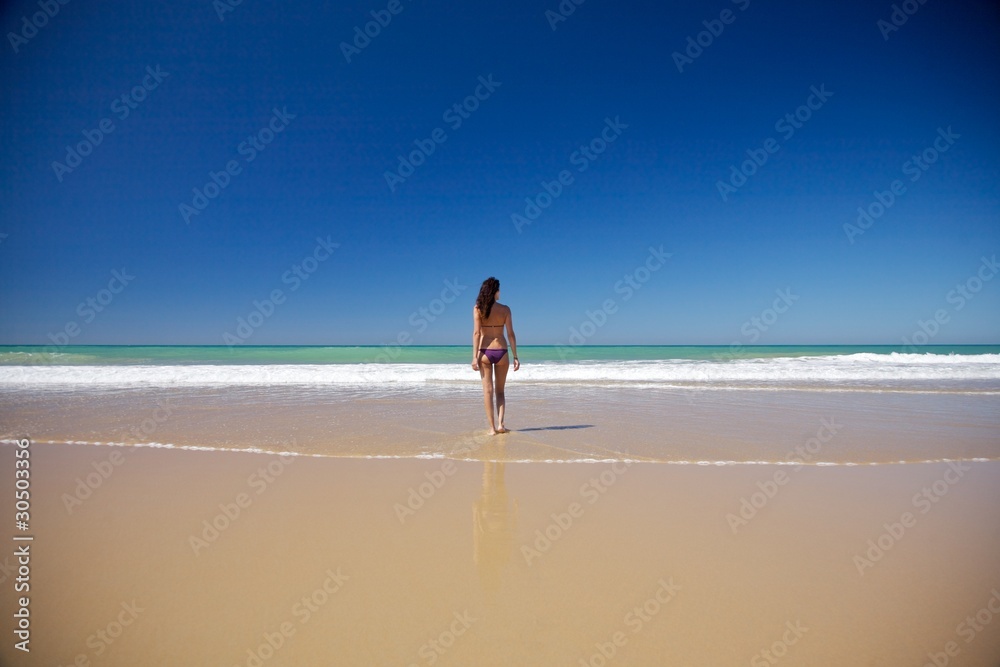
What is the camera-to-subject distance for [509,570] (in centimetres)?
249

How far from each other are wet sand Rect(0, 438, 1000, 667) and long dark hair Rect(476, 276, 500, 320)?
2.52 metres

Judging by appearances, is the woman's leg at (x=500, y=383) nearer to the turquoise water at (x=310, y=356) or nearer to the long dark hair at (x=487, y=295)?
the long dark hair at (x=487, y=295)

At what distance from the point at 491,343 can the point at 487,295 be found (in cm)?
64

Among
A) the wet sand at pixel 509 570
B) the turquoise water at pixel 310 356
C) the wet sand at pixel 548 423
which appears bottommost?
the wet sand at pixel 509 570

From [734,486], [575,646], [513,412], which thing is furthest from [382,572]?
[513,412]

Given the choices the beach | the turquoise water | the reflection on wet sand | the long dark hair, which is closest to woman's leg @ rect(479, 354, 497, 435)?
the beach

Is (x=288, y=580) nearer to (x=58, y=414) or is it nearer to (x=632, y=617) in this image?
(x=632, y=617)

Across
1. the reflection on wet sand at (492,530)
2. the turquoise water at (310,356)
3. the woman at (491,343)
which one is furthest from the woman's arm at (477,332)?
the turquoise water at (310,356)

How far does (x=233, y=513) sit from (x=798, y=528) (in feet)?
12.5

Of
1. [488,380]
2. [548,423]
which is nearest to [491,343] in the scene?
[488,380]

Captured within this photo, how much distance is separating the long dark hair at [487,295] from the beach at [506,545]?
1.62m

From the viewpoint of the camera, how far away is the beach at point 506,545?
196 cm

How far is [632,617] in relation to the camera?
2109 mm

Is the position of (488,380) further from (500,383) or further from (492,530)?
(492,530)
